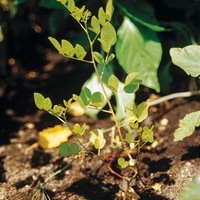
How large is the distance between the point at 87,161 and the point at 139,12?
0.58 meters

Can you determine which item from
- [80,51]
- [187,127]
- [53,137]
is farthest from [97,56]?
[53,137]

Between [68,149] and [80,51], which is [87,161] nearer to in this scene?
[68,149]

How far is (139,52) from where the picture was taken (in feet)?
4.73

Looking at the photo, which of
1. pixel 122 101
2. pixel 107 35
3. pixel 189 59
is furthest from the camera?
pixel 122 101

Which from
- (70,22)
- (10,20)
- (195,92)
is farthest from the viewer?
(10,20)

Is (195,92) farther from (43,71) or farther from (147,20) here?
(43,71)

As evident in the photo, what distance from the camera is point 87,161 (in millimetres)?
1404

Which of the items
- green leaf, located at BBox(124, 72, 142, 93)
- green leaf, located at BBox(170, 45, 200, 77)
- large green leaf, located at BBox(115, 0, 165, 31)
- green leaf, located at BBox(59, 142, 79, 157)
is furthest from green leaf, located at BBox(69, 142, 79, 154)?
large green leaf, located at BBox(115, 0, 165, 31)

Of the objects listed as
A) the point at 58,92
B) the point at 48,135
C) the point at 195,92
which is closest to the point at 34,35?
the point at 58,92

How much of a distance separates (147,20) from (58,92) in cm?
66

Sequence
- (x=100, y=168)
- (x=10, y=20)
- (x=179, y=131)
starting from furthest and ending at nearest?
(x=10, y=20) → (x=100, y=168) → (x=179, y=131)

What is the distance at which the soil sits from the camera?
4.03 ft

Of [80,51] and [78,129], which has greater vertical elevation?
[80,51]

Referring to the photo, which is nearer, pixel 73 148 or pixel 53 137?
pixel 73 148
